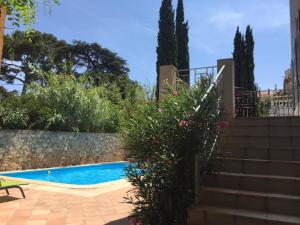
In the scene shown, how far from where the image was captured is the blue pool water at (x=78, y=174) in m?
13.1

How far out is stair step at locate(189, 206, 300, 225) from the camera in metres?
4.56

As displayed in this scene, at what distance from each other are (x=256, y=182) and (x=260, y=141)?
1413mm

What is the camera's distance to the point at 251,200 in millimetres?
5059

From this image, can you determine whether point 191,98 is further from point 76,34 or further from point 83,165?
point 76,34

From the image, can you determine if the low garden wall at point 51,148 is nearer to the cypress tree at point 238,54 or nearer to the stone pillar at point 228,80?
the stone pillar at point 228,80

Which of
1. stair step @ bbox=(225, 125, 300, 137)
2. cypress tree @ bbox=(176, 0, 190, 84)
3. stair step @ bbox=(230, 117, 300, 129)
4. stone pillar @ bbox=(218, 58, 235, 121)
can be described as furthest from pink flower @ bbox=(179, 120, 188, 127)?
cypress tree @ bbox=(176, 0, 190, 84)

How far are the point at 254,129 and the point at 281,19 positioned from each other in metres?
7.70

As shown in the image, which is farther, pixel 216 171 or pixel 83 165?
pixel 83 165

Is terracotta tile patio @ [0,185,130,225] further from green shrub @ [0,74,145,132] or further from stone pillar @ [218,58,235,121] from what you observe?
green shrub @ [0,74,145,132]

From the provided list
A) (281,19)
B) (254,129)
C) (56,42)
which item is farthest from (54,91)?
(56,42)

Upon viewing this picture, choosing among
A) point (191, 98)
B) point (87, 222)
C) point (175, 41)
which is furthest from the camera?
point (175, 41)

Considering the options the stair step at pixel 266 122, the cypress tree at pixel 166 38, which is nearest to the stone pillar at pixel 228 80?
the stair step at pixel 266 122

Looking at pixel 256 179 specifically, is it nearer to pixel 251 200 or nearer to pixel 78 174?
pixel 251 200

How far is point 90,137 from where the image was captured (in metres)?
17.3
